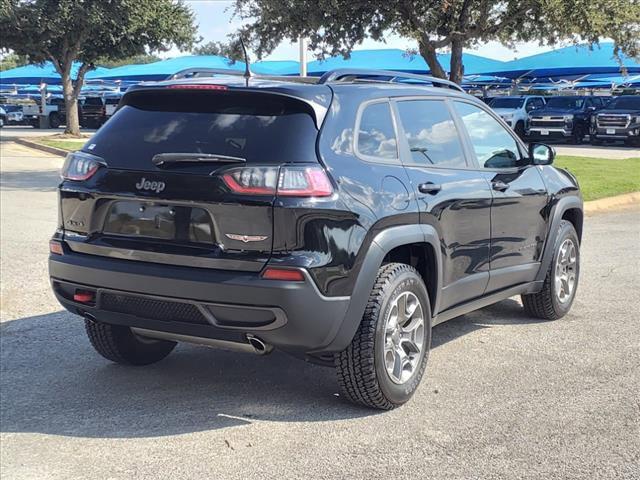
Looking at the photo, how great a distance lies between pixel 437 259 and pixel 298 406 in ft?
3.83

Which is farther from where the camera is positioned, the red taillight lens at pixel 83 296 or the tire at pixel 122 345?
the tire at pixel 122 345

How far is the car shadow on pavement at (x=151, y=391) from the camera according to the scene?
432 centimetres

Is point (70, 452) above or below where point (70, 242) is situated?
below

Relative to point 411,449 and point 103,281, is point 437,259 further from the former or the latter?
point 103,281

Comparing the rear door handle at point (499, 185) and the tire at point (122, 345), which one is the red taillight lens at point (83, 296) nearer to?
the tire at point (122, 345)

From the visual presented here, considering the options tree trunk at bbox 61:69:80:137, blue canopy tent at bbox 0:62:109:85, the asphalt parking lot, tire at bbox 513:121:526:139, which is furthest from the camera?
blue canopy tent at bbox 0:62:109:85

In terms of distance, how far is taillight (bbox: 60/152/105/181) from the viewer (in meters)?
4.33

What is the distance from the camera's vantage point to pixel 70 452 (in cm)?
395

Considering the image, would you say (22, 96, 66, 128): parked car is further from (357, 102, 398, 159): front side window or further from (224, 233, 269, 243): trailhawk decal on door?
(224, 233, 269, 243): trailhawk decal on door

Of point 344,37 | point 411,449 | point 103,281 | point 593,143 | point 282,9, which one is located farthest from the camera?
point 593,143

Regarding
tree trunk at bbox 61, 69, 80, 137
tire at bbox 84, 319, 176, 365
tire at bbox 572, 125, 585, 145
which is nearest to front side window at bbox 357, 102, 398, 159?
tire at bbox 84, 319, 176, 365

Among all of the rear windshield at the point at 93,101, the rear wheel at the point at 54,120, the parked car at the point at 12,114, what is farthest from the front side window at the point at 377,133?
the parked car at the point at 12,114

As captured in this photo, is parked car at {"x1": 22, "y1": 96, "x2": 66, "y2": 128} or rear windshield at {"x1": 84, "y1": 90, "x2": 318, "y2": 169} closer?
rear windshield at {"x1": 84, "y1": 90, "x2": 318, "y2": 169}

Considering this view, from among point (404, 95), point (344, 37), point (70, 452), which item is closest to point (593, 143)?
point (344, 37)
